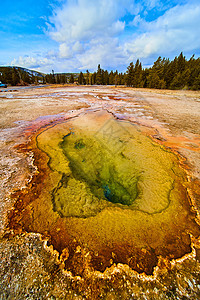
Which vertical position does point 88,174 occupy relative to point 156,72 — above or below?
below

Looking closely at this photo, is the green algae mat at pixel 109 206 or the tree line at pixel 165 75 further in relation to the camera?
the tree line at pixel 165 75

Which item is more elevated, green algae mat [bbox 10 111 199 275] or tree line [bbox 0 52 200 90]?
tree line [bbox 0 52 200 90]

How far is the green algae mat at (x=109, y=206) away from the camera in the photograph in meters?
1.96

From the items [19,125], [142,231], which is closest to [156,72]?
[19,125]

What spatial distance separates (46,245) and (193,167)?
14.9 ft

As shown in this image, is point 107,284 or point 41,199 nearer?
point 107,284

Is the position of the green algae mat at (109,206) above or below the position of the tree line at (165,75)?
below

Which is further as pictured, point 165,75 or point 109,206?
point 165,75

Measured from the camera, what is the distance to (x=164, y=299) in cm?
150

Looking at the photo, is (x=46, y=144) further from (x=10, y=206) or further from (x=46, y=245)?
(x=46, y=245)

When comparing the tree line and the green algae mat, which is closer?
the green algae mat

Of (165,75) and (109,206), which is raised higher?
(165,75)

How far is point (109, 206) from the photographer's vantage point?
8.92 feet

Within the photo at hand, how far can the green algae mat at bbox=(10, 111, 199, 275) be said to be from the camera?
196 centimetres
